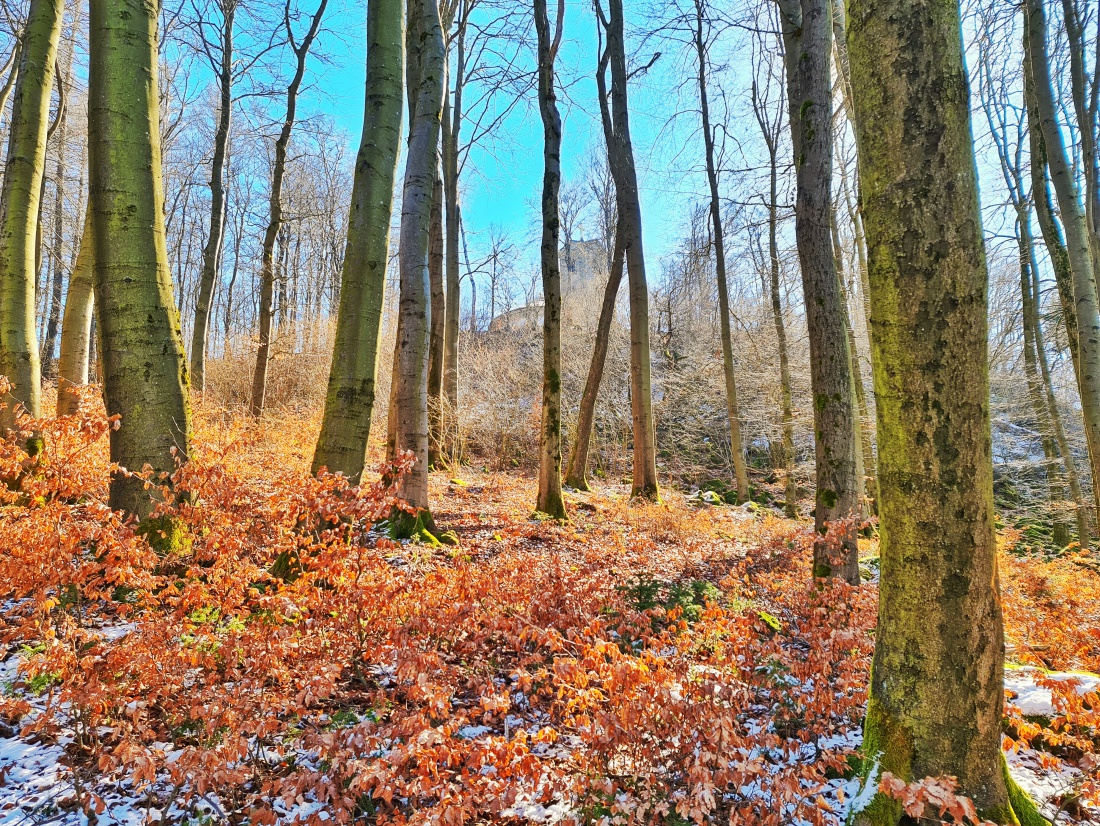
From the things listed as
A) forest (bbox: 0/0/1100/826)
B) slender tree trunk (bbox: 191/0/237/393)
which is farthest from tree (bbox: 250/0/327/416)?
forest (bbox: 0/0/1100/826)

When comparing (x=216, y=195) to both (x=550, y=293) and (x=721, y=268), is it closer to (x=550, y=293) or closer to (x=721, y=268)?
(x=550, y=293)

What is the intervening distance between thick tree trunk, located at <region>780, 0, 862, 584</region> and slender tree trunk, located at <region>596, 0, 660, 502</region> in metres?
5.71

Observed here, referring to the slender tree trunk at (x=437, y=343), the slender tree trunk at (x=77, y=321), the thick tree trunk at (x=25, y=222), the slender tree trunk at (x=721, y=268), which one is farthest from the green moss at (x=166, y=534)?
the slender tree trunk at (x=721, y=268)

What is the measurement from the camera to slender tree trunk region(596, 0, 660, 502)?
1100 centimetres

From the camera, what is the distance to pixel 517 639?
3.54 meters

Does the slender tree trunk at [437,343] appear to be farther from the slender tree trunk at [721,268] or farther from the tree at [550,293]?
the slender tree trunk at [721,268]

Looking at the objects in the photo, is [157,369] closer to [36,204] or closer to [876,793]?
[36,204]

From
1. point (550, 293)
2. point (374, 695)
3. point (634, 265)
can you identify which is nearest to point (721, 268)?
point (634, 265)

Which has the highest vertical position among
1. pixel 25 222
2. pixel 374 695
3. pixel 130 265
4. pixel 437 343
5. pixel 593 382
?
pixel 25 222

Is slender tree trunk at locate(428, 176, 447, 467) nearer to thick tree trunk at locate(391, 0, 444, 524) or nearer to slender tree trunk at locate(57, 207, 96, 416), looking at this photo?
thick tree trunk at locate(391, 0, 444, 524)

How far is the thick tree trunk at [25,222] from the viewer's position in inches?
240

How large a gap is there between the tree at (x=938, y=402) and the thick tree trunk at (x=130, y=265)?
463 centimetres

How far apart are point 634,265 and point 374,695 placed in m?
9.65

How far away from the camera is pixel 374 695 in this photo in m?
3.30
